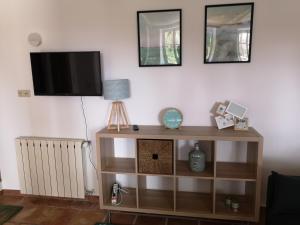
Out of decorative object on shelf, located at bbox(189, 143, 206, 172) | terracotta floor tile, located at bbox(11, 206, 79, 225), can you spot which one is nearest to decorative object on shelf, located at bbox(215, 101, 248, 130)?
decorative object on shelf, located at bbox(189, 143, 206, 172)

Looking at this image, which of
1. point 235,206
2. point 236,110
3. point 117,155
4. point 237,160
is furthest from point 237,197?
point 117,155

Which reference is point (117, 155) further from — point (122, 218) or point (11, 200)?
point (11, 200)

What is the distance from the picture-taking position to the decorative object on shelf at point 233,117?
2.28 meters

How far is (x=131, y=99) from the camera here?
2549mm

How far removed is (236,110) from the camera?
2309 mm

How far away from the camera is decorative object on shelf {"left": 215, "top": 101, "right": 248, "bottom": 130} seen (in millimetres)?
2277

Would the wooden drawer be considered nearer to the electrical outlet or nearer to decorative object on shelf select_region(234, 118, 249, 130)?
decorative object on shelf select_region(234, 118, 249, 130)

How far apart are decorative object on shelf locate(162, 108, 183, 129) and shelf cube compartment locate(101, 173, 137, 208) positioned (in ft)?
2.30

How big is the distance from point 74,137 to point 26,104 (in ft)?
2.18

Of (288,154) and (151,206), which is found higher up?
(288,154)

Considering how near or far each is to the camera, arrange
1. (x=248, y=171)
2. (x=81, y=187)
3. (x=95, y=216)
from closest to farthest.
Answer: (x=248, y=171) → (x=95, y=216) → (x=81, y=187)

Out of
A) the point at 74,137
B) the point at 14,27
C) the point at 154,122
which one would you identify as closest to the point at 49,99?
the point at 74,137

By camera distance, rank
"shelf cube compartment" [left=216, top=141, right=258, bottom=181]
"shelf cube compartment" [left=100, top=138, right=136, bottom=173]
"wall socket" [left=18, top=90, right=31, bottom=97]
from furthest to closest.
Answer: "wall socket" [left=18, top=90, right=31, bottom=97]
"shelf cube compartment" [left=100, top=138, right=136, bottom=173]
"shelf cube compartment" [left=216, top=141, right=258, bottom=181]

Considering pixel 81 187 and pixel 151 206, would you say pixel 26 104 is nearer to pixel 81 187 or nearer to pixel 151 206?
pixel 81 187
